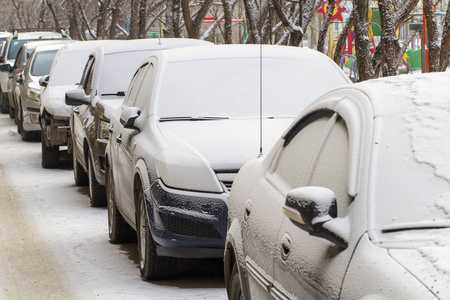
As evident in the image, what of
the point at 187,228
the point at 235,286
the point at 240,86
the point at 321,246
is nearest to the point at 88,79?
the point at 240,86

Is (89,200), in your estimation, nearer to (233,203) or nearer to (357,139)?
(233,203)

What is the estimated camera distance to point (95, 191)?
35.7ft

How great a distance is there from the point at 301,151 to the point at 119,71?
23.9 ft

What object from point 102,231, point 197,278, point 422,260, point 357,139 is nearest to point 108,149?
point 102,231

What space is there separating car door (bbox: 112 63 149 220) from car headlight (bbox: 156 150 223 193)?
0.83 m

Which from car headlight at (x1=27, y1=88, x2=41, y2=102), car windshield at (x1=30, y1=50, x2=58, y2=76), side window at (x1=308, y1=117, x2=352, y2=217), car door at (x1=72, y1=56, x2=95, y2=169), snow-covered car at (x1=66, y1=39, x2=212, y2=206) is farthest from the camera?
car windshield at (x1=30, y1=50, x2=58, y2=76)

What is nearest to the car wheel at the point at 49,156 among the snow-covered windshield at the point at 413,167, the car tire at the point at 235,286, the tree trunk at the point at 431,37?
the tree trunk at the point at 431,37

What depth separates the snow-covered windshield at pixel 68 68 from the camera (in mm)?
15281

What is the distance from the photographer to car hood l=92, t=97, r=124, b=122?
10172mm

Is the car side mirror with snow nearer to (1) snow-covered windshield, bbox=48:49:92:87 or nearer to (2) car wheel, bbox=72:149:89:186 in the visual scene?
(2) car wheel, bbox=72:149:89:186

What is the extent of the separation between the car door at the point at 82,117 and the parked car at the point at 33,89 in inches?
217

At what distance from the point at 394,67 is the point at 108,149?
462cm

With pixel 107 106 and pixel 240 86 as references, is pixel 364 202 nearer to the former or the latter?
pixel 240 86

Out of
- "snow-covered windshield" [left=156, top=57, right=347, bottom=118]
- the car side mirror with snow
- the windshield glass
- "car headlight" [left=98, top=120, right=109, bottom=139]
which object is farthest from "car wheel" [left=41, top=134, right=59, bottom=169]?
the car side mirror with snow
